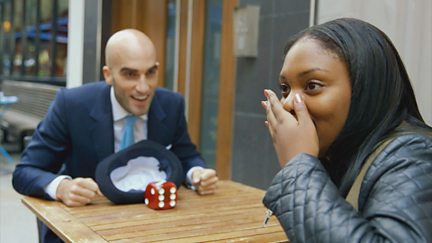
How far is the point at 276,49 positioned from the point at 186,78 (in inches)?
64.7

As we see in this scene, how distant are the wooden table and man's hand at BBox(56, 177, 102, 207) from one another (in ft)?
0.09

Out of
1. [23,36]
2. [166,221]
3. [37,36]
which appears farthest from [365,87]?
[23,36]

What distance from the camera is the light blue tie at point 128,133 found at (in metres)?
2.28

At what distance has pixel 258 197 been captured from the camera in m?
2.10

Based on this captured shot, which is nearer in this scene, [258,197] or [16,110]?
[258,197]

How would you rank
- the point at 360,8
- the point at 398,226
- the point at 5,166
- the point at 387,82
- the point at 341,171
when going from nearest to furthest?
the point at 398,226 → the point at 387,82 → the point at 341,171 → the point at 360,8 → the point at 5,166

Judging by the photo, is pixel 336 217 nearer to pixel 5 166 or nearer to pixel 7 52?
pixel 5 166

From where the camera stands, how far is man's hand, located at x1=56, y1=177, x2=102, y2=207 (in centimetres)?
187

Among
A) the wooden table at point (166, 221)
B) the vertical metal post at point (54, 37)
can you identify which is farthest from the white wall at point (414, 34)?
the vertical metal post at point (54, 37)

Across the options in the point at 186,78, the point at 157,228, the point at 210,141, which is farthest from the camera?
the point at 186,78

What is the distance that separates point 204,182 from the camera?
2143 millimetres

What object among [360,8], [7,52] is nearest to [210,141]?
[360,8]

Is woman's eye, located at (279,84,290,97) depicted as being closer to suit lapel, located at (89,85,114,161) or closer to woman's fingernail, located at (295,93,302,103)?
woman's fingernail, located at (295,93,302,103)

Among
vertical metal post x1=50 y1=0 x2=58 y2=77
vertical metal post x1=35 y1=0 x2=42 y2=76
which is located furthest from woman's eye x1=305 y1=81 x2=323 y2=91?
vertical metal post x1=35 y1=0 x2=42 y2=76
